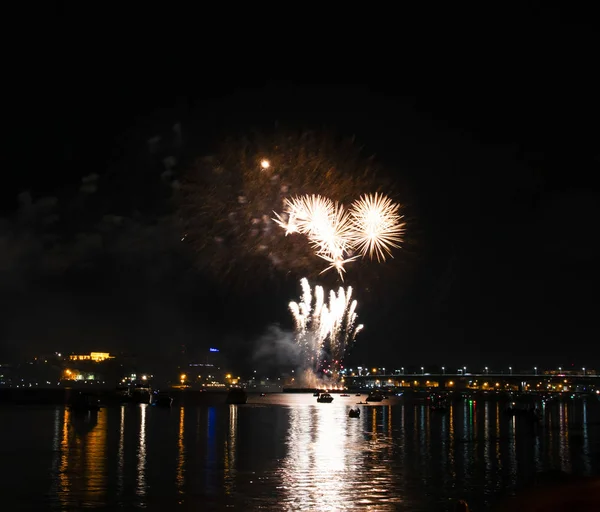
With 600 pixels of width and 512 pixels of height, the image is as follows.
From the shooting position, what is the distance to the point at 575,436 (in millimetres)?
59562

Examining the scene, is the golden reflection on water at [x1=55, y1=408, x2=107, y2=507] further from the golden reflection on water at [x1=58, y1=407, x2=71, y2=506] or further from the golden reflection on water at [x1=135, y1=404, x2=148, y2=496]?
the golden reflection on water at [x1=135, y1=404, x2=148, y2=496]

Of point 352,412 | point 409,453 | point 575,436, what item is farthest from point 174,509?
point 352,412

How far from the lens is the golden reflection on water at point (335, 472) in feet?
81.2

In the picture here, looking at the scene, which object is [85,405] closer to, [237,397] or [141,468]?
[237,397]

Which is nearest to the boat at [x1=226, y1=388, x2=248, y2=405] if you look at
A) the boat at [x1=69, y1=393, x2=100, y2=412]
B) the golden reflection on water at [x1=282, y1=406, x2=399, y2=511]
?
the boat at [x1=69, y1=393, x2=100, y2=412]

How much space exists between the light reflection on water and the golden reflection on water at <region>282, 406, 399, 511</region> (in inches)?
2.2

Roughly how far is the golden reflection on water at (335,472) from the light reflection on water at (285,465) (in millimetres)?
55

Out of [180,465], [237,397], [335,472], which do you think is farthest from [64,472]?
[237,397]

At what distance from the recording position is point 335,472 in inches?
1266

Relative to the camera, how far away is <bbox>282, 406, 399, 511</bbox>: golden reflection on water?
81.2 ft

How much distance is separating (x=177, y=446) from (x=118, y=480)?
1568 centimetres

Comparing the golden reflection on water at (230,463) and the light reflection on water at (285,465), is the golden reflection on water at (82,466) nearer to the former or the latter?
the light reflection on water at (285,465)

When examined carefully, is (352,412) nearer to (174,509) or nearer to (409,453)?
(409,453)

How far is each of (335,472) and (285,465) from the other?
137 inches
